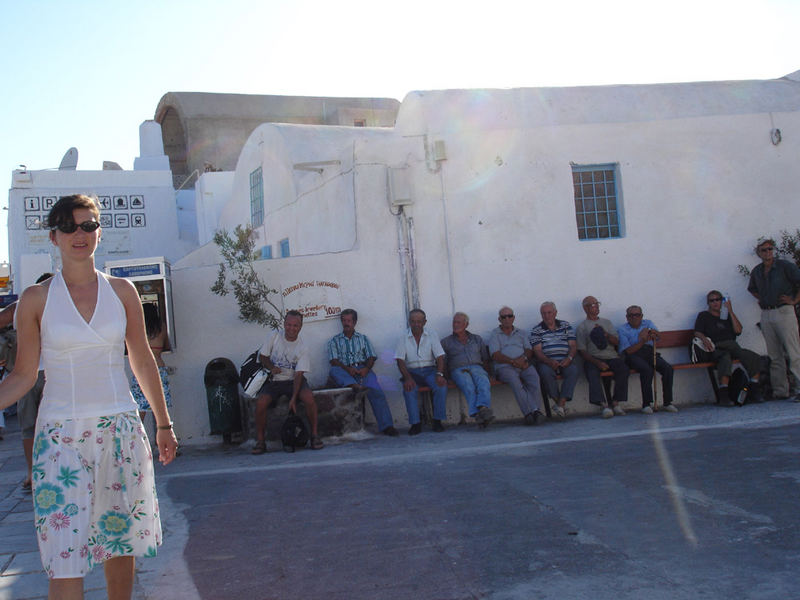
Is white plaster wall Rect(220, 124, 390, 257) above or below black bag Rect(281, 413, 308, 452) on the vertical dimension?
above

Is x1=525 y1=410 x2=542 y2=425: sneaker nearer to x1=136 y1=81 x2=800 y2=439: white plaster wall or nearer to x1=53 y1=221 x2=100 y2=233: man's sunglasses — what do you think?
x1=136 y1=81 x2=800 y2=439: white plaster wall

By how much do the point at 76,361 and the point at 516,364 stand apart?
23.2 ft

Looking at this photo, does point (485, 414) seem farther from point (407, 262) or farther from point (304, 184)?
point (304, 184)

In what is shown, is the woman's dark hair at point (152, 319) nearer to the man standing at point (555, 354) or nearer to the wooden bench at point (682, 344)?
the man standing at point (555, 354)

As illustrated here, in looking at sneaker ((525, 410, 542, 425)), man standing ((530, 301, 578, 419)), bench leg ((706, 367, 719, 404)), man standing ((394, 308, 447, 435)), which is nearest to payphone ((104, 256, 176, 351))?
man standing ((394, 308, 447, 435))

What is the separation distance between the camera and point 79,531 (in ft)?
9.81

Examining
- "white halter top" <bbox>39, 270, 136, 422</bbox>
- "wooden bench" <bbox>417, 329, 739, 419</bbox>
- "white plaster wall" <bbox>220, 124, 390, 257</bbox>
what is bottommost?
"wooden bench" <bbox>417, 329, 739, 419</bbox>

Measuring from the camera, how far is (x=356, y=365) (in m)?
9.55

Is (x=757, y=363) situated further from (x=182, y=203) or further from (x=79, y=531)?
(x=182, y=203)

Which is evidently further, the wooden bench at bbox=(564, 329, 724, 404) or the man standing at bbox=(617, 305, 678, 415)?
the wooden bench at bbox=(564, 329, 724, 404)

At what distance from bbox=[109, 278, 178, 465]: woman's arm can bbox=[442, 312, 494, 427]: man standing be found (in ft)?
20.4

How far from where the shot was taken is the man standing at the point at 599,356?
9781 millimetres

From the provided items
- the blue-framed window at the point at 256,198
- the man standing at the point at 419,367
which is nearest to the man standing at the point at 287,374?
the man standing at the point at 419,367

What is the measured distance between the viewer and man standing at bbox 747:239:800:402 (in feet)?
32.5
